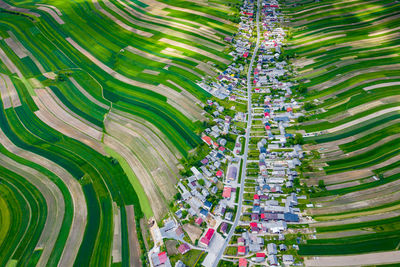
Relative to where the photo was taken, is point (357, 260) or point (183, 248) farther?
point (183, 248)

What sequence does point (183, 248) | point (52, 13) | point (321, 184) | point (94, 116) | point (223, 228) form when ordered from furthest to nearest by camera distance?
point (52, 13) → point (94, 116) → point (321, 184) → point (223, 228) → point (183, 248)

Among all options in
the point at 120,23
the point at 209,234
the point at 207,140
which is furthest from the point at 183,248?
the point at 120,23

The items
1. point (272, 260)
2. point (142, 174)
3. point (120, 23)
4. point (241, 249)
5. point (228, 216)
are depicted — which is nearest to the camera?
point (272, 260)

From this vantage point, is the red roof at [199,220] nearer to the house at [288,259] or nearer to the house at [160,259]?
the house at [160,259]

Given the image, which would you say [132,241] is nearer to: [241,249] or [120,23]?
[241,249]

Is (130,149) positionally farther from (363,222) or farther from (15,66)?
(15,66)

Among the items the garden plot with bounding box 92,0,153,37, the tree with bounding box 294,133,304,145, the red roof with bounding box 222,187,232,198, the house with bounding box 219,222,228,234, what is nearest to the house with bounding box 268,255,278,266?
the house with bounding box 219,222,228,234

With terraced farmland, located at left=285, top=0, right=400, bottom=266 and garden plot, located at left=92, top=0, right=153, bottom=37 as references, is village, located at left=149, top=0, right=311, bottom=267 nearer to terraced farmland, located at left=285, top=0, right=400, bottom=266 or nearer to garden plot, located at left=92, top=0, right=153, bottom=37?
terraced farmland, located at left=285, top=0, right=400, bottom=266
